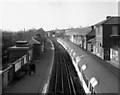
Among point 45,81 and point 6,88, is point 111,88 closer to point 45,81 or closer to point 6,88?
point 6,88

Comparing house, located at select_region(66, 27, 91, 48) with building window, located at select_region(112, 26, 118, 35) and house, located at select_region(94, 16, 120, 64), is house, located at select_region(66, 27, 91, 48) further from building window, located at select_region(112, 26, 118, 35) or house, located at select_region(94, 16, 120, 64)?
building window, located at select_region(112, 26, 118, 35)

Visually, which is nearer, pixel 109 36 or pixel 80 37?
pixel 109 36

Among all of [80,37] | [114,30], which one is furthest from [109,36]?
[80,37]

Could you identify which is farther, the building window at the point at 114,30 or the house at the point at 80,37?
the house at the point at 80,37

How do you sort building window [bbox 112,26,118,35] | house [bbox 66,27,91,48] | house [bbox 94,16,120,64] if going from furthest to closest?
house [bbox 66,27,91,48], building window [bbox 112,26,118,35], house [bbox 94,16,120,64]

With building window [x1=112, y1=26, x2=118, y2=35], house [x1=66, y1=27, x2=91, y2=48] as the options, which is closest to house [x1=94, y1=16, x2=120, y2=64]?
building window [x1=112, y1=26, x2=118, y2=35]

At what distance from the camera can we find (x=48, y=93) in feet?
52.7

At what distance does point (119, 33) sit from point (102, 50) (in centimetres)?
348

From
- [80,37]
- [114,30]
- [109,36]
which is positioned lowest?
[80,37]

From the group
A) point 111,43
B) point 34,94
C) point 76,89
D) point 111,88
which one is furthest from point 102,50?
point 111,88

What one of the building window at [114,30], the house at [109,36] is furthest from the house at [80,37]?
the building window at [114,30]

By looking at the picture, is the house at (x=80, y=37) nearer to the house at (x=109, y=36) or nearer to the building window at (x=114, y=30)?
the house at (x=109, y=36)

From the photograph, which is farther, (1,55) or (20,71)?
(1,55)

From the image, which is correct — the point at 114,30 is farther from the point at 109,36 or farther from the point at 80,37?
the point at 80,37
